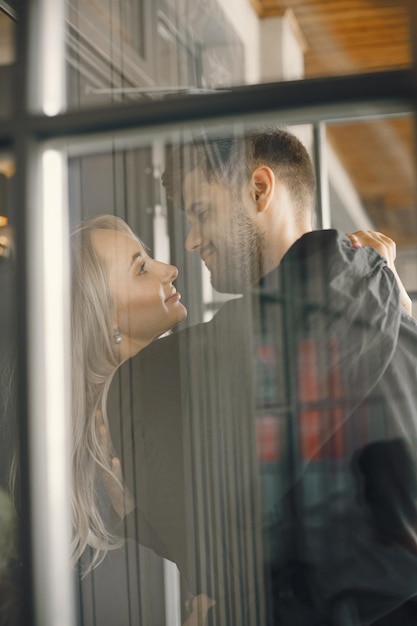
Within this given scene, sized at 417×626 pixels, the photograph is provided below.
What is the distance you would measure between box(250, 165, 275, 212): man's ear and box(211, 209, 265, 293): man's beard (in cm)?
4

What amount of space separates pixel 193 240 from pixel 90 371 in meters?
0.32

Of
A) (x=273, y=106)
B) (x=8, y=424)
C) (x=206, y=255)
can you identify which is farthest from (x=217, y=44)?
(x=8, y=424)

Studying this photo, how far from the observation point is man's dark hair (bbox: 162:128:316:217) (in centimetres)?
150

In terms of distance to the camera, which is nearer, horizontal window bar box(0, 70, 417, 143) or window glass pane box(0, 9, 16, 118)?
horizontal window bar box(0, 70, 417, 143)

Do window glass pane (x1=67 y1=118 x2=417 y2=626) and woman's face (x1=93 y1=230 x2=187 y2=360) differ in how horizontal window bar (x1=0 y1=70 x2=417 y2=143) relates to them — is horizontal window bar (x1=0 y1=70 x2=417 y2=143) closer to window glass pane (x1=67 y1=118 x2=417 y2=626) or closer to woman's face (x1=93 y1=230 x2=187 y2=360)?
window glass pane (x1=67 y1=118 x2=417 y2=626)

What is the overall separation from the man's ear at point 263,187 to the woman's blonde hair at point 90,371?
0.25 metres

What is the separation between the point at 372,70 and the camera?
1462mm

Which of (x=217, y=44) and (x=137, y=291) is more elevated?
(x=217, y=44)

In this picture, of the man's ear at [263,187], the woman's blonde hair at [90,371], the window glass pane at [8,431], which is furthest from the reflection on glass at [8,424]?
the man's ear at [263,187]

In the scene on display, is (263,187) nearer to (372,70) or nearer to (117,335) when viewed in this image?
(372,70)

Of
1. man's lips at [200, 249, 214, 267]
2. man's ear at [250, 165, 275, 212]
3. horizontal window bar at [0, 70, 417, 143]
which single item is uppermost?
horizontal window bar at [0, 70, 417, 143]

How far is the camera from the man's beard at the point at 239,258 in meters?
1.51

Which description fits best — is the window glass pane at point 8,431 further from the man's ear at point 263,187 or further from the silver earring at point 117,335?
the man's ear at point 263,187

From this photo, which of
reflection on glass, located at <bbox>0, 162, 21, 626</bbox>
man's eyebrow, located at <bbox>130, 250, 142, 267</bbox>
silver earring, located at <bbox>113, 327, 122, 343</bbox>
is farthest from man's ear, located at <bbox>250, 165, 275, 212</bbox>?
reflection on glass, located at <bbox>0, 162, 21, 626</bbox>
